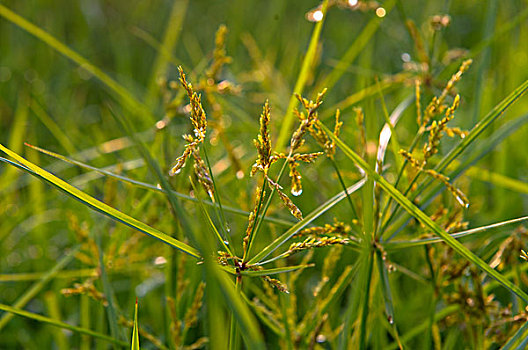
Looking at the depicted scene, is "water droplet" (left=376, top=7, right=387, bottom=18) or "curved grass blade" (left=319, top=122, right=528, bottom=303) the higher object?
"water droplet" (left=376, top=7, right=387, bottom=18)

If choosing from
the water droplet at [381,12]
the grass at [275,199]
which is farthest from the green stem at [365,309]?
the water droplet at [381,12]

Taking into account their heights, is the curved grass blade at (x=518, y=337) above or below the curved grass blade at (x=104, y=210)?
below

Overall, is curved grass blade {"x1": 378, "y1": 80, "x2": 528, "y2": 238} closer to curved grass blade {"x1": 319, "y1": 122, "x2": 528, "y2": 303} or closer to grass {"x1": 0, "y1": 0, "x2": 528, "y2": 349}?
grass {"x1": 0, "y1": 0, "x2": 528, "y2": 349}

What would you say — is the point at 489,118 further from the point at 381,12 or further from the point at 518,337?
the point at 381,12

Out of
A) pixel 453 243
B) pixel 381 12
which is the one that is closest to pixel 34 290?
pixel 453 243

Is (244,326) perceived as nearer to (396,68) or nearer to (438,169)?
(438,169)

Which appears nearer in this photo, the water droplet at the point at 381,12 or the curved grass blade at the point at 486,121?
the curved grass blade at the point at 486,121

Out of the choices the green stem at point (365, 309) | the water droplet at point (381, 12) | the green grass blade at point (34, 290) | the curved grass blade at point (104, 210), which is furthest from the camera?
the water droplet at point (381, 12)

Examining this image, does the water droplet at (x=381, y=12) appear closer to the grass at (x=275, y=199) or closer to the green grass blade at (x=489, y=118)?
the grass at (x=275, y=199)

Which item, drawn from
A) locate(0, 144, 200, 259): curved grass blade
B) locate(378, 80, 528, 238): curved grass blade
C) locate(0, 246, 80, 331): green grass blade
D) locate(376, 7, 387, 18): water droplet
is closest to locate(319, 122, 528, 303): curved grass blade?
locate(378, 80, 528, 238): curved grass blade
